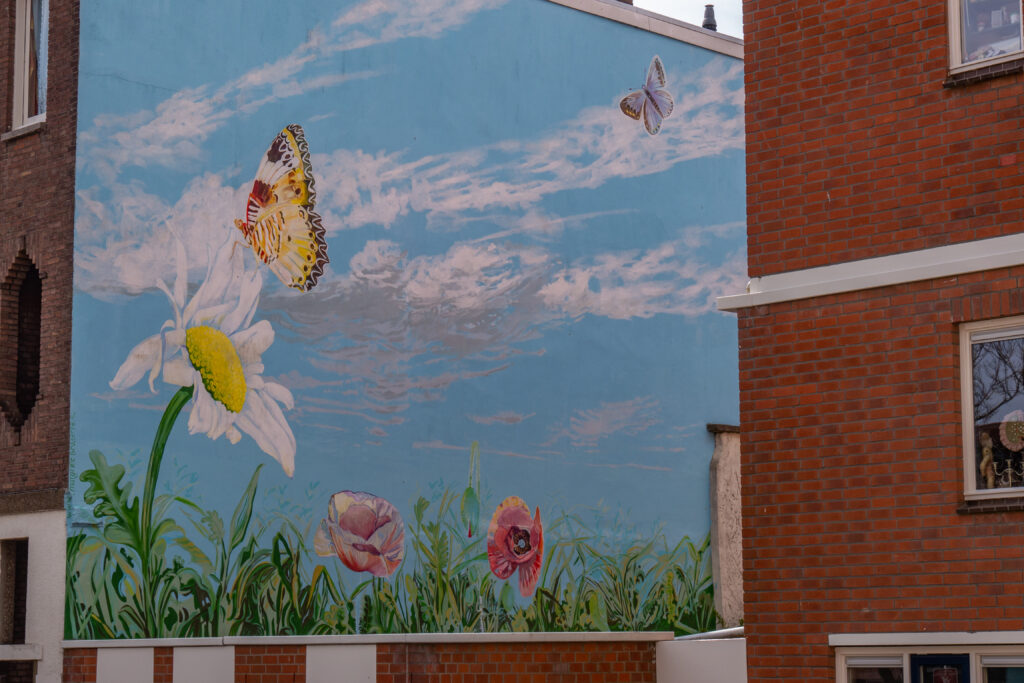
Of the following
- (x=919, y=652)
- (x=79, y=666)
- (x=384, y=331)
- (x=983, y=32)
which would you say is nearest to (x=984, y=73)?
(x=983, y=32)

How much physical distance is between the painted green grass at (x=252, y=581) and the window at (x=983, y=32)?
34.6 ft

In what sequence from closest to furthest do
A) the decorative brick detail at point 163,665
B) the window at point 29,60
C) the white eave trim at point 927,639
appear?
the white eave trim at point 927,639, the decorative brick detail at point 163,665, the window at point 29,60

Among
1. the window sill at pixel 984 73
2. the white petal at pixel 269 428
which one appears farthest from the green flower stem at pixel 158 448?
the window sill at pixel 984 73

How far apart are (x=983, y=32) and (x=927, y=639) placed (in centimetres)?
430

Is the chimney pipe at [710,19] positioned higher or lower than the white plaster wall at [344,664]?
higher

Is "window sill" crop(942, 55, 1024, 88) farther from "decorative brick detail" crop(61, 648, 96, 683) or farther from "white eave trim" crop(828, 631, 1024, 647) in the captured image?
"decorative brick detail" crop(61, 648, 96, 683)

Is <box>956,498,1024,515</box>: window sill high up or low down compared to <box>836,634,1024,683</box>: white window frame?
up

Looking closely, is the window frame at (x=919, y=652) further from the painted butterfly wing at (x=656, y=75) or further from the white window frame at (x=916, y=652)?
the painted butterfly wing at (x=656, y=75)

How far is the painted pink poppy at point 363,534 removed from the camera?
1895cm

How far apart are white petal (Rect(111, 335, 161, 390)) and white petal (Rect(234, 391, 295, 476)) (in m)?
1.27

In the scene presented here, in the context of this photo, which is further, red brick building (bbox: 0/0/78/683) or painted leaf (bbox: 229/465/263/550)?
painted leaf (bbox: 229/465/263/550)

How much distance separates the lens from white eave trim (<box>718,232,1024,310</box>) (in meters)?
10.4

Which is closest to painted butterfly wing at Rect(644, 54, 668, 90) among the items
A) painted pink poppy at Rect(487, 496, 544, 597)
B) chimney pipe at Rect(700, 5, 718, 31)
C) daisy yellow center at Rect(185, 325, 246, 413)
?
chimney pipe at Rect(700, 5, 718, 31)

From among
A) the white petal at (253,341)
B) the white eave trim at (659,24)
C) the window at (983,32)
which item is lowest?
the white petal at (253,341)
